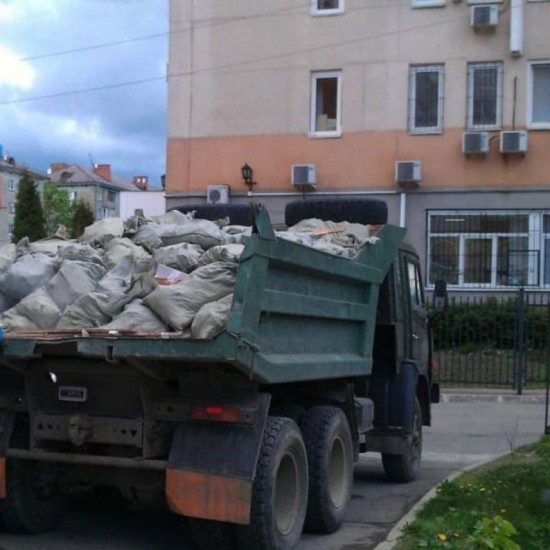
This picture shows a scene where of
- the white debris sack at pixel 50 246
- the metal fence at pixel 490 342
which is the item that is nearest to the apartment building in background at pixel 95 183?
the metal fence at pixel 490 342

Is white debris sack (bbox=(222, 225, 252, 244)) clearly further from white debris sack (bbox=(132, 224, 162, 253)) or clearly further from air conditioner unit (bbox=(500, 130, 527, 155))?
air conditioner unit (bbox=(500, 130, 527, 155))

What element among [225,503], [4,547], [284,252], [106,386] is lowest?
[4,547]

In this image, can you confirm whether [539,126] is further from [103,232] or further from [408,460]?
[103,232]

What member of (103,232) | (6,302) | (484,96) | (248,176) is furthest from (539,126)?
(6,302)

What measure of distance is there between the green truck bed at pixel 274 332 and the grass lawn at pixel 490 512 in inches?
48.9

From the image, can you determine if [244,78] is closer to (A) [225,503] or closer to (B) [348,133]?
(B) [348,133]

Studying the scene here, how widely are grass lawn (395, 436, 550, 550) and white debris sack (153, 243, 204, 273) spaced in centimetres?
231

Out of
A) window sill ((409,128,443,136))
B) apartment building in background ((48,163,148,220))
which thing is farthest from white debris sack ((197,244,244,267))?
apartment building in background ((48,163,148,220))

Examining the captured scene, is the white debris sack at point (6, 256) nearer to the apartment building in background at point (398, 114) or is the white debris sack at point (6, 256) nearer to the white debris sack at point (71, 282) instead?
the white debris sack at point (71, 282)

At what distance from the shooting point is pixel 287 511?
658 cm

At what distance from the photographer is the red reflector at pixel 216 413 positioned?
19.8ft

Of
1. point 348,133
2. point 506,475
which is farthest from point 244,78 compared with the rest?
point 506,475

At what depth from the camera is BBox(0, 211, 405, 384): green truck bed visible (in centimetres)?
564

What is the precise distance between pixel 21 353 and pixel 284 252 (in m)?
1.73
